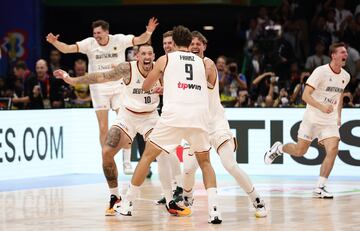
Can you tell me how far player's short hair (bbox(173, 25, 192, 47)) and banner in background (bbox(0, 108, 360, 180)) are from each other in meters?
6.38

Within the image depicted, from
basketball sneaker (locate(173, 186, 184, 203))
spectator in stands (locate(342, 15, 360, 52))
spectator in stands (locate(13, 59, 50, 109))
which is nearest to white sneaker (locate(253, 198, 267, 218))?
basketball sneaker (locate(173, 186, 184, 203))

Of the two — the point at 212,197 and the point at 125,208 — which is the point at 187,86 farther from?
the point at 125,208

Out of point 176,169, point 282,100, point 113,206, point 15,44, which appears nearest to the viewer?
point 113,206

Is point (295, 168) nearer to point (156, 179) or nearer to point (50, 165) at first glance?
point (156, 179)

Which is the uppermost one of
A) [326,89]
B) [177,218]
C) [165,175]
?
[326,89]

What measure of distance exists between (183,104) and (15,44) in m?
14.0

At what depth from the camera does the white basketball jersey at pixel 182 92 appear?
34.0 ft

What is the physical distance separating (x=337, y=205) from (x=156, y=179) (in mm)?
4690

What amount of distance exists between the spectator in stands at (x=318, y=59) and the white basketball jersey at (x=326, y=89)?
19.1ft

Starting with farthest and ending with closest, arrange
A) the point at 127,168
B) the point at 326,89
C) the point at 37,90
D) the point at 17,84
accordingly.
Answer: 1. the point at 17,84
2. the point at 37,90
3. the point at 127,168
4. the point at 326,89

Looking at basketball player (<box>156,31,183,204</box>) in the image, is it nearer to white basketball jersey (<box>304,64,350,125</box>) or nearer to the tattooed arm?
the tattooed arm

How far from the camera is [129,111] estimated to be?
11781mm

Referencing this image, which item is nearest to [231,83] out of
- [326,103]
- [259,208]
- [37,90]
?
[37,90]

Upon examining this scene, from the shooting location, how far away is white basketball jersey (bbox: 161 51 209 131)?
34.0 ft
